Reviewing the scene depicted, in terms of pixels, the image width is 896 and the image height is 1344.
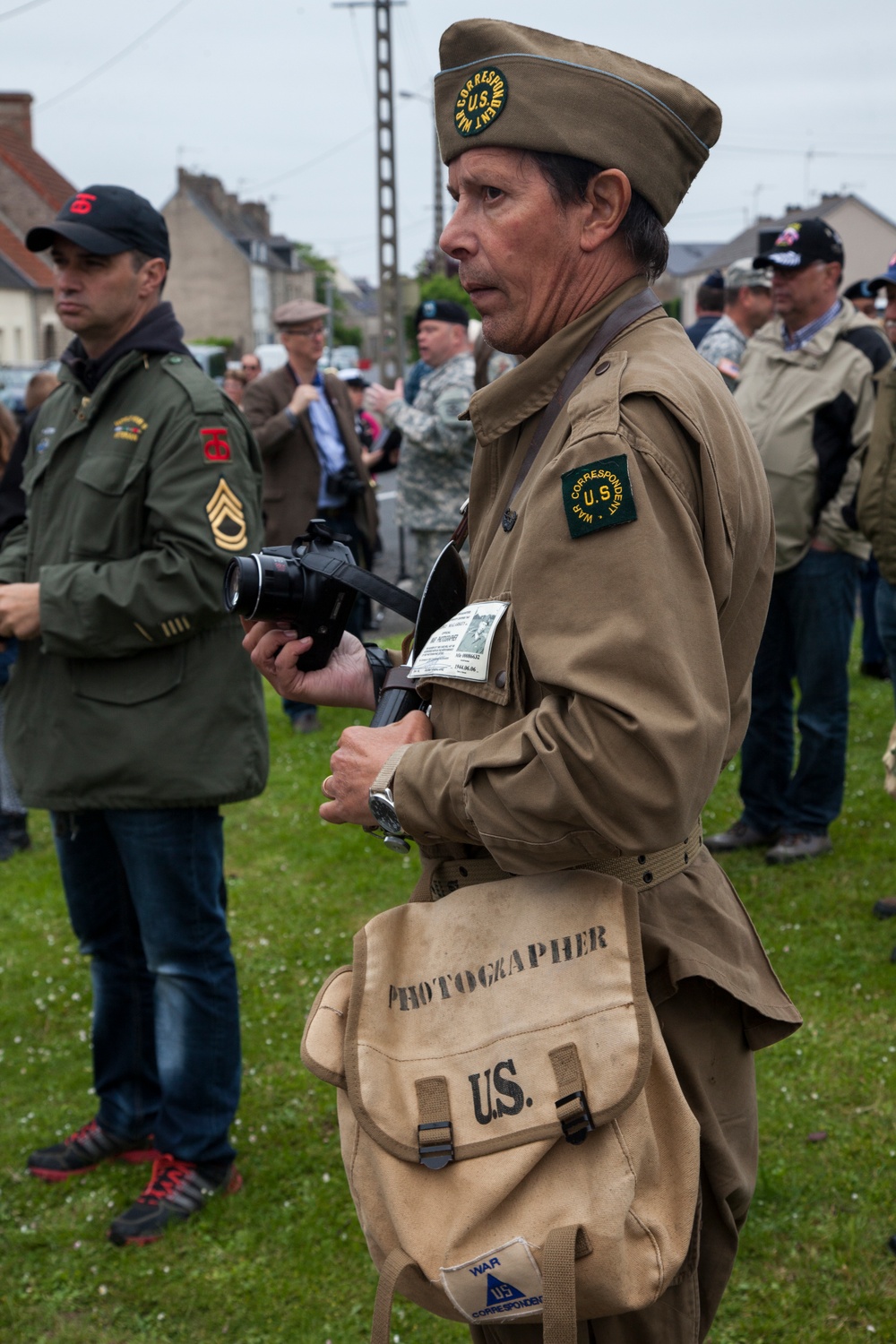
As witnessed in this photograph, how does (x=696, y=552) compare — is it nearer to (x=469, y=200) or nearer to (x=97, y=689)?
(x=469, y=200)

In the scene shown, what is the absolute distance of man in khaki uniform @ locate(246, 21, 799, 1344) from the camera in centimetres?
156

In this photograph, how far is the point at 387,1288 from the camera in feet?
5.62

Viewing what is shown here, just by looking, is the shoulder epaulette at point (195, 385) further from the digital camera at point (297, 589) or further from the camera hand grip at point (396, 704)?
the camera hand grip at point (396, 704)

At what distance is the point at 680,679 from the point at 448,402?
5474mm

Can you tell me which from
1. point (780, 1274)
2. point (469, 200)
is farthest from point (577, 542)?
point (780, 1274)

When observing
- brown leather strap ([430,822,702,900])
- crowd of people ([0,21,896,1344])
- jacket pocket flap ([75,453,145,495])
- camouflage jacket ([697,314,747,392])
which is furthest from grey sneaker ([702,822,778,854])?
brown leather strap ([430,822,702,900])

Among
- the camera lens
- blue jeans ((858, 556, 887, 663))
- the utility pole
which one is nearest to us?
the camera lens

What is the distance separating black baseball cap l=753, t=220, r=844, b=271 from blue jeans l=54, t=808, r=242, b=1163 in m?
3.46

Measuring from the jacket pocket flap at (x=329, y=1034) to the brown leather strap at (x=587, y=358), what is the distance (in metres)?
0.76

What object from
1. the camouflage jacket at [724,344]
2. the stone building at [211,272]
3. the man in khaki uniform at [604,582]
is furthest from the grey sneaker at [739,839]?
the stone building at [211,272]

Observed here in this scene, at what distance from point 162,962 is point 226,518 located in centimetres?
119

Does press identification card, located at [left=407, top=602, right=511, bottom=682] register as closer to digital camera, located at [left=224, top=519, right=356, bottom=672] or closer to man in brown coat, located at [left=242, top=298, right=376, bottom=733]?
digital camera, located at [left=224, top=519, right=356, bottom=672]

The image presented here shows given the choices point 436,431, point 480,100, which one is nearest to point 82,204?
point 480,100

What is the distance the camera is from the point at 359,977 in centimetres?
186
